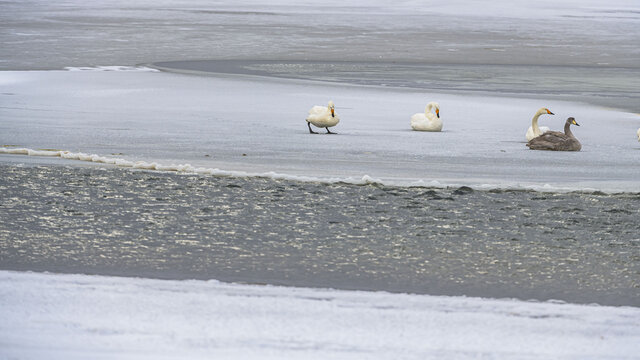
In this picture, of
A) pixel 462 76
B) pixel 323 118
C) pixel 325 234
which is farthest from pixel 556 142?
pixel 462 76

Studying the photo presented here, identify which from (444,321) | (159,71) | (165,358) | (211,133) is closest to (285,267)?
(444,321)

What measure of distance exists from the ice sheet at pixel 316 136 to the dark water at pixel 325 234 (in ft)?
2.83

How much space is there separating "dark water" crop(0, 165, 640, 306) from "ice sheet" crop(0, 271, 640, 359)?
330mm

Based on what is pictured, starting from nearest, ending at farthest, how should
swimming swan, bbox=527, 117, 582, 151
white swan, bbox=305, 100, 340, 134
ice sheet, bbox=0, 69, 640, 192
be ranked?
1. ice sheet, bbox=0, 69, 640, 192
2. swimming swan, bbox=527, 117, 582, 151
3. white swan, bbox=305, 100, 340, 134

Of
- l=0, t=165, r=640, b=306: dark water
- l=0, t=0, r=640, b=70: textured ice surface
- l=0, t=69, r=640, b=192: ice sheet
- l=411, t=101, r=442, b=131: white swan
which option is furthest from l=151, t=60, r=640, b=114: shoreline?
l=0, t=165, r=640, b=306: dark water

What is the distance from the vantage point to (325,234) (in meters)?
7.26

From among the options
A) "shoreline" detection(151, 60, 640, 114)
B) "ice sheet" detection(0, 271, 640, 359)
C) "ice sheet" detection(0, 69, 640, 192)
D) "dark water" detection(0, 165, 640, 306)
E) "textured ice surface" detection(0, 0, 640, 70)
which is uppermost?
"ice sheet" detection(0, 271, 640, 359)

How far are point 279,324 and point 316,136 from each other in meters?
7.78

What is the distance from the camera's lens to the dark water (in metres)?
6.17

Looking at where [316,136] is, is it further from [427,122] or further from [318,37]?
[318,37]

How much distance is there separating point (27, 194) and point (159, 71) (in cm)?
1544

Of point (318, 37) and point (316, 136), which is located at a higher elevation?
point (316, 136)

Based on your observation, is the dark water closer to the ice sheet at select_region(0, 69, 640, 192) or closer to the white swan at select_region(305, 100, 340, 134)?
the ice sheet at select_region(0, 69, 640, 192)

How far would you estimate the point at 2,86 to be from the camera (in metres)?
18.2
